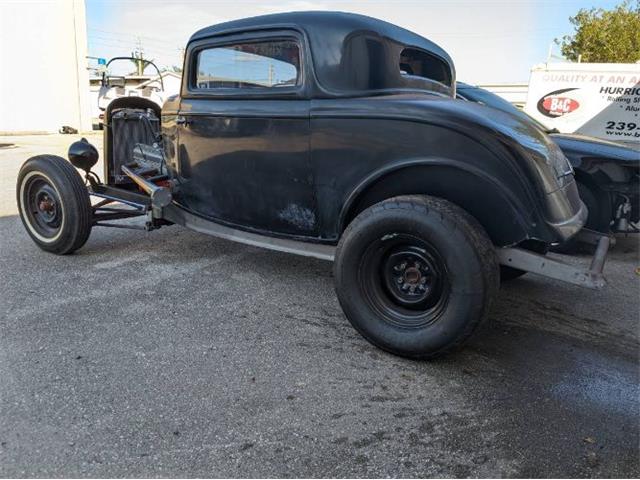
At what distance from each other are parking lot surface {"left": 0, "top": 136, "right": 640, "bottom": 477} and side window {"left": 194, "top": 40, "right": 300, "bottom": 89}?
1.52 metres

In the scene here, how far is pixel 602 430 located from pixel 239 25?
11.0ft

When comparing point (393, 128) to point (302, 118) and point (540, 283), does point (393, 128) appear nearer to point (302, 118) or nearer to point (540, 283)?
point (302, 118)

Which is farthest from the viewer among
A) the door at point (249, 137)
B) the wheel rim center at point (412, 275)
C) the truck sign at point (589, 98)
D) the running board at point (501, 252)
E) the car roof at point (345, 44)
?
the truck sign at point (589, 98)

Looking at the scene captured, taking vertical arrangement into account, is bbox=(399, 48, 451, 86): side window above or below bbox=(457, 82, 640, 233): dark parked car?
above

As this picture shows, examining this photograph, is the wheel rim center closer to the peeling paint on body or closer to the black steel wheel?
→ the peeling paint on body

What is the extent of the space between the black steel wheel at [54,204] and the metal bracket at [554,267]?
336 cm

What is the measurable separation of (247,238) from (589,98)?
33.8 ft

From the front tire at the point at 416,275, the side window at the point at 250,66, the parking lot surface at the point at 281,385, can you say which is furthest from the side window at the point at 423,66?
the parking lot surface at the point at 281,385

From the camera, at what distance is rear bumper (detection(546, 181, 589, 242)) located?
2.78m

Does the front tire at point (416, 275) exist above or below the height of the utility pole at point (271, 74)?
below

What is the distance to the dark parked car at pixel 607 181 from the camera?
491 centimetres

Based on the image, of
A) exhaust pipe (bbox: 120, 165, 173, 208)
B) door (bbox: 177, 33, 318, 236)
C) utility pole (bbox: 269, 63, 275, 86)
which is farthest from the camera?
exhaust pipe (bbox: 120, 165, 173, 208)

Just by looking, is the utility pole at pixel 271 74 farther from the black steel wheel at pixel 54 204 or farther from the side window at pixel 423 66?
the black steel wheel at pixel 54 204

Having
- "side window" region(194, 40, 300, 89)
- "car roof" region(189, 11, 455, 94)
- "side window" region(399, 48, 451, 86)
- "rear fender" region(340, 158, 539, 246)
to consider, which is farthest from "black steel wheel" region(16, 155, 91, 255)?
"side window" region(399, 48, 451, 86)
